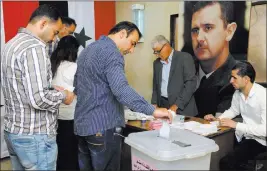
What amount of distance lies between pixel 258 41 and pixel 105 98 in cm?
123

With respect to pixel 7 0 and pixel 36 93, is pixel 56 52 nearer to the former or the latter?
pixel 36 93

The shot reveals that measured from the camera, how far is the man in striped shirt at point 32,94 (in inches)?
42.1

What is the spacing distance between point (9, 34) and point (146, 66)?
125 cm

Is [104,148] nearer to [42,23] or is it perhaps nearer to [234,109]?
[42,23]

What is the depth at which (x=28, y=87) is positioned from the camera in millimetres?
1069

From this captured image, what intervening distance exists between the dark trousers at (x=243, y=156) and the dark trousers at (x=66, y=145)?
1.03 m

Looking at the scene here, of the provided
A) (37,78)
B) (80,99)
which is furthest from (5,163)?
(37,78)

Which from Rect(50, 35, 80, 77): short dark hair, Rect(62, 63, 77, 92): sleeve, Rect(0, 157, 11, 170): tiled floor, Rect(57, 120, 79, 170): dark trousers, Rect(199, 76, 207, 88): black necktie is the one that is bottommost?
Rect(0, 157, 11, 170): tiled floor

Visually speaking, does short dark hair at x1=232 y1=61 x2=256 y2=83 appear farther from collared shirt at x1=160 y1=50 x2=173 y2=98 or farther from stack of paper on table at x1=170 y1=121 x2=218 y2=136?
collared shirt at x1=160 y1=50 x2=173 y2=98

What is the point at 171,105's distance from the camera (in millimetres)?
2121

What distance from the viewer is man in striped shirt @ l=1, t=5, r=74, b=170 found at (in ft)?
3.51

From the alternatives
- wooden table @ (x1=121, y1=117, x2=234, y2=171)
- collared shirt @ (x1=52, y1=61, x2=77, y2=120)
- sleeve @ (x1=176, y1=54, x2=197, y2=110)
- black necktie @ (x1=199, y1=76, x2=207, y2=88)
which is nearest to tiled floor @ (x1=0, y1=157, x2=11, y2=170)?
collared shirt @ (x1=52, y1=61, x2=77, y2=120)

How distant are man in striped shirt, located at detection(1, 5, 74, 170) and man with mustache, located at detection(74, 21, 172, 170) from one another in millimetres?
113

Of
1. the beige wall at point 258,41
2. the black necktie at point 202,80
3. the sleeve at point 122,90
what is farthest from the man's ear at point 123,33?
the black necktie at point 202,80
